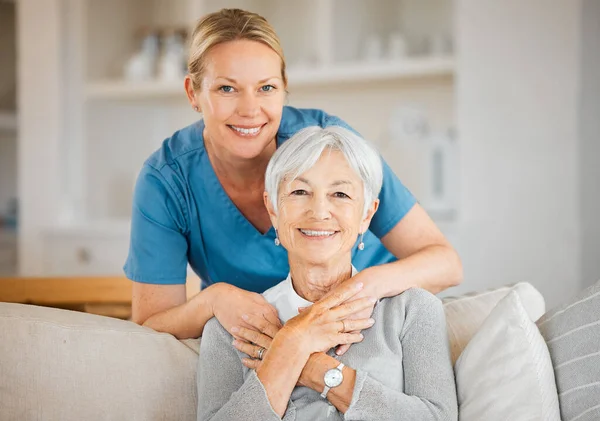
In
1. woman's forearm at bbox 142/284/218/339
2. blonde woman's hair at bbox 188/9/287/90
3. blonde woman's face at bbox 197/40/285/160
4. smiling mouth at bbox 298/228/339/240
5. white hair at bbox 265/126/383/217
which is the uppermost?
blonde woman's hair at bbox 188/9/287/90

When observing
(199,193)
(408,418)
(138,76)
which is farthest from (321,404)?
(138,76)

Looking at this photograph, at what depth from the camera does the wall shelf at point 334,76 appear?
11.5 feet

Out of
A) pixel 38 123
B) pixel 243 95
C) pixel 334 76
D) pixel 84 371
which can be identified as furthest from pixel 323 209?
pixel 38 123

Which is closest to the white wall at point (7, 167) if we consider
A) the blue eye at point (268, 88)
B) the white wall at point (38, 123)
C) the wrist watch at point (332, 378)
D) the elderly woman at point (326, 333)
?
the white wall at point (38, 123)

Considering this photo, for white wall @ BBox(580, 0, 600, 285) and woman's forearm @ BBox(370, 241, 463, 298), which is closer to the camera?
woman's forearm @ BBox(370, 241, 463, 298)

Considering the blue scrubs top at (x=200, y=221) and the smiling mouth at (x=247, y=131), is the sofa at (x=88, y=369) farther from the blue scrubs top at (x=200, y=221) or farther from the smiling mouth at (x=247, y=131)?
the smiling mouth at (x=247, y=131)

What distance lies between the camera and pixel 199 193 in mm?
1809

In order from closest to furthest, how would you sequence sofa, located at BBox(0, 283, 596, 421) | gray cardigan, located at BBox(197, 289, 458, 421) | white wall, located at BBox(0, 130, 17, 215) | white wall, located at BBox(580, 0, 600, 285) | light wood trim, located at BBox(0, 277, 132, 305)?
gray cardigan, located at BBox(197, 289, 458, 421) < sofa, located at BBox(0, 283, 596, 421) < light wood trim, located at BBox(0, 277, 132, 305) < white wall, located at BBox(580, 0, 600, 285) < white wall, located at BBox(0, 130, 17, 215)

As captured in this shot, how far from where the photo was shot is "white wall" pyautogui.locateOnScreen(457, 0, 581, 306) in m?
3.16

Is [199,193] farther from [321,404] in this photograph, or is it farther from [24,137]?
[24,137]

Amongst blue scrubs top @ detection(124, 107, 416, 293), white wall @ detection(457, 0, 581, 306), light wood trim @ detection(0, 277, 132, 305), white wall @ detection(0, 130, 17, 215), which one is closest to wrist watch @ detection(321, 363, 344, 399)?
blue scrubs top @ detection(124, 107, 416, 293)

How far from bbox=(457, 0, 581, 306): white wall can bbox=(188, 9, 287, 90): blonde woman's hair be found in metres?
1.71

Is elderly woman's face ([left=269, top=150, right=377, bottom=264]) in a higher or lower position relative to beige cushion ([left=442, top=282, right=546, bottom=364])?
higher

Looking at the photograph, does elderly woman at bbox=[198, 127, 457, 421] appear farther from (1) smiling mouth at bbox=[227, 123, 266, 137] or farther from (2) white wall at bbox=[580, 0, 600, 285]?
(2) white wall at bbox=[580, 0, 600, 285]
